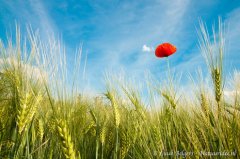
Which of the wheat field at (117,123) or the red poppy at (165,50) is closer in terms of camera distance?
the wheat field at (117,123)

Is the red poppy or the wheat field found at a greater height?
the red poppy

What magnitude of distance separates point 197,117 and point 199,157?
0.62 m

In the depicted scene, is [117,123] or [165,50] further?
[165,50]

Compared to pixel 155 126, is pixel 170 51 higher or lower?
higher

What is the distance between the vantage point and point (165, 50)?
364 centimetres

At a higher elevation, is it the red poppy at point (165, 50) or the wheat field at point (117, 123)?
the red poppy at point (165, 50)

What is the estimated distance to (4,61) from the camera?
2.14 m

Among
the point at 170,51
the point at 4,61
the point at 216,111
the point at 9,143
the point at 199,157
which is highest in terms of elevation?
the point at 170,51

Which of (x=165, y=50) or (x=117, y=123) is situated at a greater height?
(x=165, y=50)

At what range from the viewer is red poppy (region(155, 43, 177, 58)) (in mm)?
3646

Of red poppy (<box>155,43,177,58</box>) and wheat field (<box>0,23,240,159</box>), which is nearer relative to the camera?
wheat field (<box>0,23,240,159</box>)

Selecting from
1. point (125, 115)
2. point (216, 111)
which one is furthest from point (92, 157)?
point (216, 111)

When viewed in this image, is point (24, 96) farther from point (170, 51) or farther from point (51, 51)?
point (170, 51)

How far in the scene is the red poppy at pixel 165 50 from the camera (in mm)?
3646
